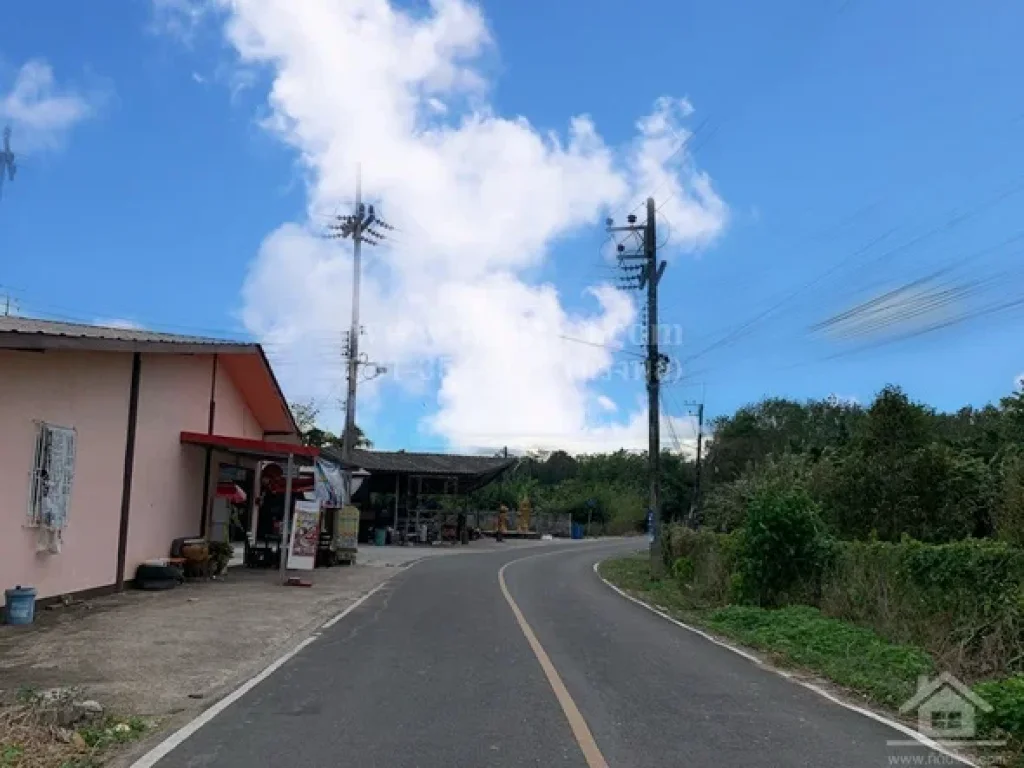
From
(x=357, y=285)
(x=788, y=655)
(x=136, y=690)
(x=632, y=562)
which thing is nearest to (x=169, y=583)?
(x=136, y=690)

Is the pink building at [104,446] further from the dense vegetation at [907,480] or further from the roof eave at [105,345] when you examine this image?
the dense vegetation at [907,480]

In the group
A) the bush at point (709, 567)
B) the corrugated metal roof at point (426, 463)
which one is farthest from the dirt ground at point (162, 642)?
the corrugated metal roof at point (426, 463)

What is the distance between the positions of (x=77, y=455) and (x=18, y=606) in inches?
125

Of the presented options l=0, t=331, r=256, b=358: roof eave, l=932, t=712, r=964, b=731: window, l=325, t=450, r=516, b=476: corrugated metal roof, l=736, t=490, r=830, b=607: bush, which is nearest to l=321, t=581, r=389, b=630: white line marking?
l=0, t=331, r=256, b=358: roof eave

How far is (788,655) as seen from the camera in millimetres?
12234

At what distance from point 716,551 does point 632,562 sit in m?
Answer: 16.1

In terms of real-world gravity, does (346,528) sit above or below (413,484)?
below

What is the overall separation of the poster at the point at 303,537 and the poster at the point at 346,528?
25.4ft

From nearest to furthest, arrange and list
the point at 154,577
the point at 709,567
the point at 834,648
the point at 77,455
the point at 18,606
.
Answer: the point at 834,648 < the point at 18,606 < the point at 77,455 < the point at 154,577 < the point at 709,567

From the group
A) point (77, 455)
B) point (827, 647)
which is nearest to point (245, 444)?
point (77, 455)

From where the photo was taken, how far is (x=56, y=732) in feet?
22.0

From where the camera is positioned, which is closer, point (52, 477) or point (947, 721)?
point (947, 721)

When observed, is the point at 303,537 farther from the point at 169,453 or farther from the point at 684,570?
the point at 684,570

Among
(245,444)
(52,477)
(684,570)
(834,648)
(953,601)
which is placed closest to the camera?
(953,601)
